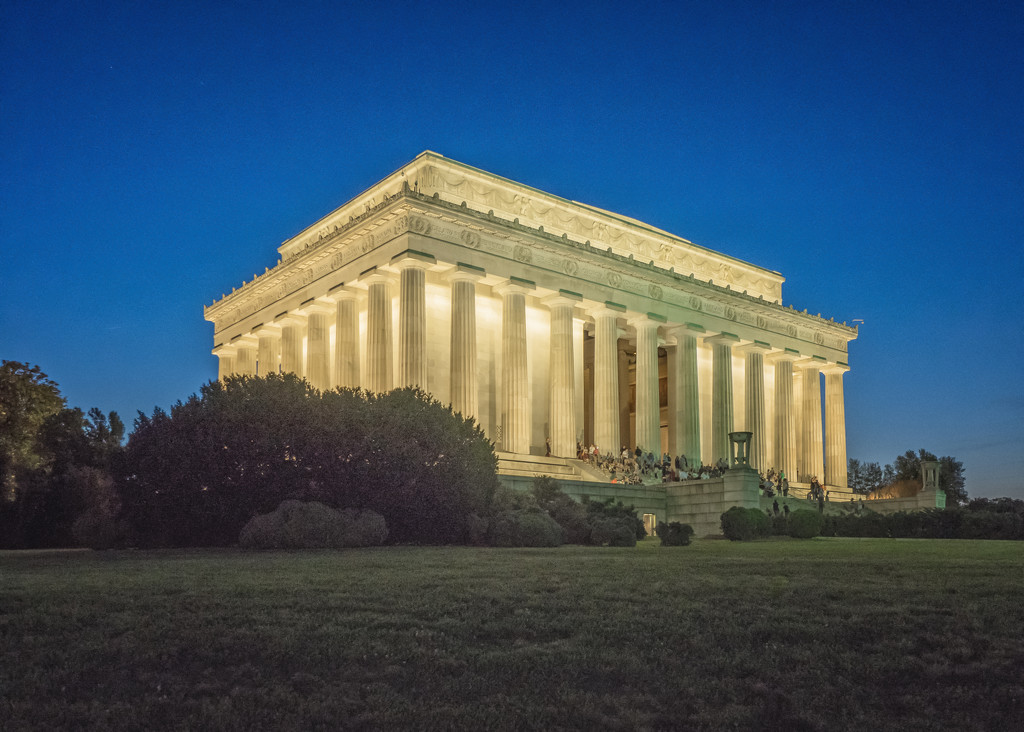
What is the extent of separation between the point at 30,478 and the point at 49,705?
28.6m

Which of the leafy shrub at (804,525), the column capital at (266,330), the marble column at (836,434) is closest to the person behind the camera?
the leafy shrub at (804,525)

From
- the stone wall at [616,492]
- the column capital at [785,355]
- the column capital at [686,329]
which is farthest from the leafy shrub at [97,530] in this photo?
the column capital at [785,355]

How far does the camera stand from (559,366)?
52562 mm

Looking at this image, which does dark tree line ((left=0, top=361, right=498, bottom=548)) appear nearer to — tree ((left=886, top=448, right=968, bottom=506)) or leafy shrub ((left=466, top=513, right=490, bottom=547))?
leafy shrub ((left=466, top=513, right=490, bottom=547))

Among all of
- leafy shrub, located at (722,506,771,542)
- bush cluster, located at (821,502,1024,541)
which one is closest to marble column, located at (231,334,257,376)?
leafy shrub, located at (722,506,771,542)

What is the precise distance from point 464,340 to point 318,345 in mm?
11221

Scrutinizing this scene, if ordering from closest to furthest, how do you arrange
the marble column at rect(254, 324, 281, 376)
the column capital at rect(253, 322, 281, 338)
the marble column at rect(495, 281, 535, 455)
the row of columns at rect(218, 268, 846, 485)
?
the row of columns at rect(218, 268, 846, 485)
the marble column at rect(495, 281, 535, 455)
the column capital at rect(253, 322, 281, 338)
the marble column at rect(254, 324, 281, 376)

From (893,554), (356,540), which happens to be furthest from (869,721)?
(356,540)

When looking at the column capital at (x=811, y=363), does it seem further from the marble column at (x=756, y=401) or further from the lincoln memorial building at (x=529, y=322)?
the marble column at (x=756, y=401)

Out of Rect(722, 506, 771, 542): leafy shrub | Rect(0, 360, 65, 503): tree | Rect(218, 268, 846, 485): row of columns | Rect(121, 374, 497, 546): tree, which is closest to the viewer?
Rect(121, 374, 497, 546): tree

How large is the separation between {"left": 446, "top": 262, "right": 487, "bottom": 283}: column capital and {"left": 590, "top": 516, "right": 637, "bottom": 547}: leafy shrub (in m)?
21.3

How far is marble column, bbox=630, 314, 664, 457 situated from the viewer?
2248 inches

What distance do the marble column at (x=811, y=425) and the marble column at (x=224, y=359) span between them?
4290 centimetres

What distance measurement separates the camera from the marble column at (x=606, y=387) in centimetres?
5441
